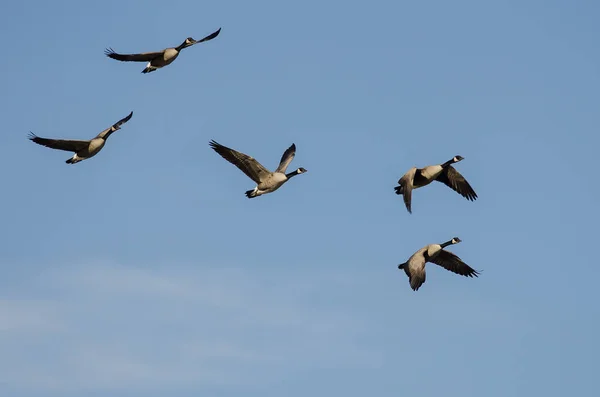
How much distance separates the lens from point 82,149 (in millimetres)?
32938

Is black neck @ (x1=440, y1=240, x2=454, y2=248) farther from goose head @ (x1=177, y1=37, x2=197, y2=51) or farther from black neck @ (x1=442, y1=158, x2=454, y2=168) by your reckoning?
goose head @ (x1=177, y1=37, x2=197, y2=51)

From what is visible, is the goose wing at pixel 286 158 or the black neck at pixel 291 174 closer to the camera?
the black neck at pixel 291 174

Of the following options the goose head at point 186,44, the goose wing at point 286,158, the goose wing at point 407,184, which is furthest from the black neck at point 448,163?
the goose head at point 186,44

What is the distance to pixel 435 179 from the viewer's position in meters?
34.3

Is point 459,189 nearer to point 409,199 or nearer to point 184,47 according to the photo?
point 409,199

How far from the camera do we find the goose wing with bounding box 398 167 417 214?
31.2 meters

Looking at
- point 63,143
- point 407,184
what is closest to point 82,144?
point 63,143

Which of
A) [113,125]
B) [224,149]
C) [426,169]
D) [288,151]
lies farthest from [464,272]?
[113,125]

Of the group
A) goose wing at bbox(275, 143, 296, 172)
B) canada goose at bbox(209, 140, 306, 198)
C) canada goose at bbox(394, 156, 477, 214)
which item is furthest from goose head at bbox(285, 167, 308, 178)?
canada goose at bbox(394, 156, 477, 214)

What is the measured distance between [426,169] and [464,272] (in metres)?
4.00

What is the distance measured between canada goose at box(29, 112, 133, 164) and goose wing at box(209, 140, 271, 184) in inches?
160

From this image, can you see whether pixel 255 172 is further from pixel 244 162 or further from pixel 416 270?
pixel 416 270

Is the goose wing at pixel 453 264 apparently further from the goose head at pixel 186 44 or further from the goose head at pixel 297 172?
the goose head at pixel 186 44

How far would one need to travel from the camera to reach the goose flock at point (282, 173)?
3116 centimetres
